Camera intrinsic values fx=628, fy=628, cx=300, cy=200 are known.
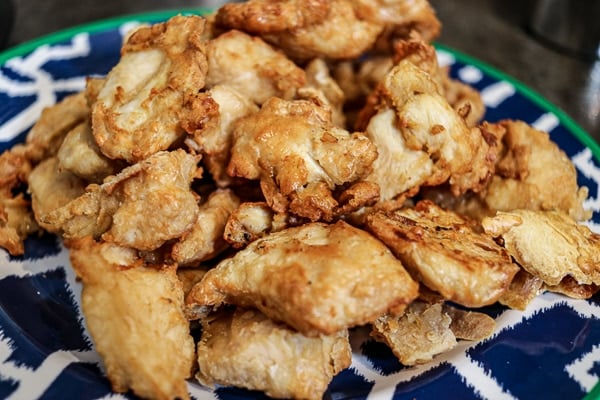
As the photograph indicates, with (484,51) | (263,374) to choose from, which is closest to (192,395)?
(263,374)

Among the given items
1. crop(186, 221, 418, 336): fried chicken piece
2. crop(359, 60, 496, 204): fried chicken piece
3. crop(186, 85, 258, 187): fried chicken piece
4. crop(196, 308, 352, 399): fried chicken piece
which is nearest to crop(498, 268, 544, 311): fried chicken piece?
crop(359, 60, 496, 204): fried chicken piece

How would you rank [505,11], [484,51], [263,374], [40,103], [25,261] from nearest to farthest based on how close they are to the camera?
[263,374] → [25,261] → [40,103] → [484,51] → [505,11]

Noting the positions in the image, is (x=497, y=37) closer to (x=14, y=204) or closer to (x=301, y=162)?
(x=301, y=162)

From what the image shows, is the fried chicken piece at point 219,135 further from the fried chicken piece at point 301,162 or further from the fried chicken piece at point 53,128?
the fried chicken piece at point 53,128

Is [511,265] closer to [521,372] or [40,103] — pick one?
[521,372]

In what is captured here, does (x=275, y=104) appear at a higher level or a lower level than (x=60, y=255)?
higher

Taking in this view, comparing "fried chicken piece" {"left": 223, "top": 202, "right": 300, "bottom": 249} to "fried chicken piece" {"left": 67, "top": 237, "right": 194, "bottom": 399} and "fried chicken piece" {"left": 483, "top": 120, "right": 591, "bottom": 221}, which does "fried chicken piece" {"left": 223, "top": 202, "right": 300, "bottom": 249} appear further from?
"fried chicken piece" {"left": 483, "top": 120, "right": 591, "bottom": 221}
